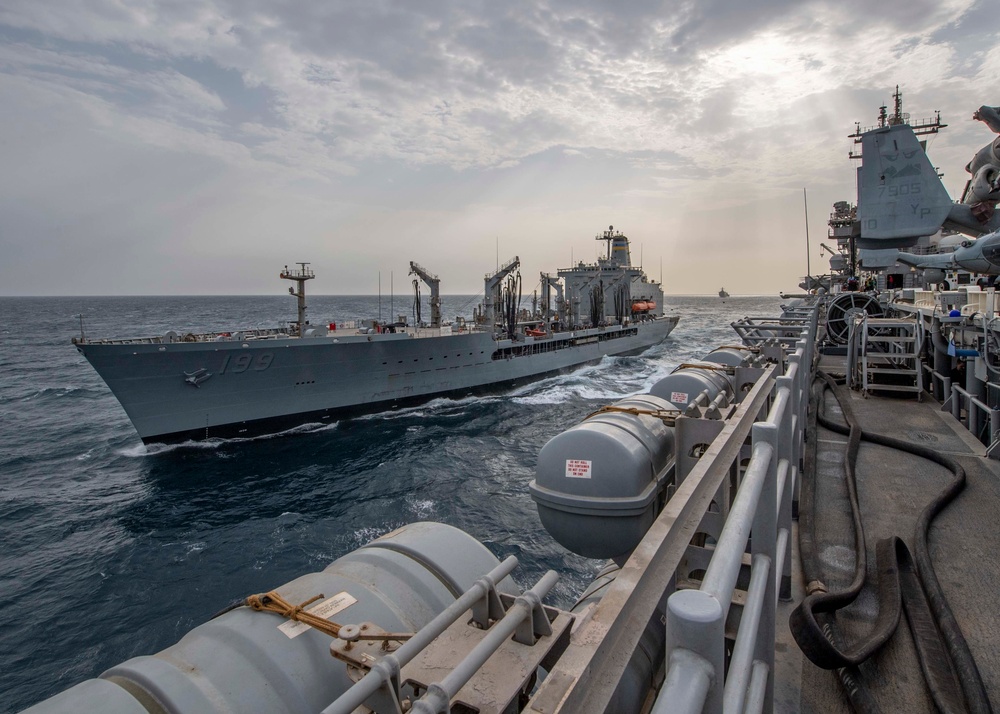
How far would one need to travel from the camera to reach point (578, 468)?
194 inches

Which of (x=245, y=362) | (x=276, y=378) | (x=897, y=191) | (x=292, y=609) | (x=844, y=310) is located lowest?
(x=276, y=378)

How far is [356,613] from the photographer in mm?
2691

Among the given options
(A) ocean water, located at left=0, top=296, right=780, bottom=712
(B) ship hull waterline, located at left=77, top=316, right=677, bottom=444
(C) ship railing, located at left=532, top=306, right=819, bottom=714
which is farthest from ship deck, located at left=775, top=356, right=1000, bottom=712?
(B) ship hull waterline, located at left=77, top=316, right=677, bottom=444

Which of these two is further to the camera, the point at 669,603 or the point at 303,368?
the point at 303,368

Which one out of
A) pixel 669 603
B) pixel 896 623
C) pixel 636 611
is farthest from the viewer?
pixel 896 623

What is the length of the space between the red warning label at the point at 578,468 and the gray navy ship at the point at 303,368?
22.1 meters

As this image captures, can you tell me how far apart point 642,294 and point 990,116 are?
166 feet

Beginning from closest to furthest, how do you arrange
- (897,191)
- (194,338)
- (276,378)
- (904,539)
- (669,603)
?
(669,603) → (904,539) → (897,191) → (194,338) → (276,378)

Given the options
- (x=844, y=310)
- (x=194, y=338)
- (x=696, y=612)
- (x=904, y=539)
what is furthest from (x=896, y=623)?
(x=194, y=338)

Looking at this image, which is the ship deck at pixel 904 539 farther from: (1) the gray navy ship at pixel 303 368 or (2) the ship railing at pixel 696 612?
(1) the gray navy ship at pixel 303 368

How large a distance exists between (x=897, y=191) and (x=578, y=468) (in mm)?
25561

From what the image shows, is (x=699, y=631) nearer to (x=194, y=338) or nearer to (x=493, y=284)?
(x=194, y=338)

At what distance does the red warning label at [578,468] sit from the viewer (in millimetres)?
4887

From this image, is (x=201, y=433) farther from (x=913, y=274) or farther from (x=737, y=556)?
(x=913, y=274)
